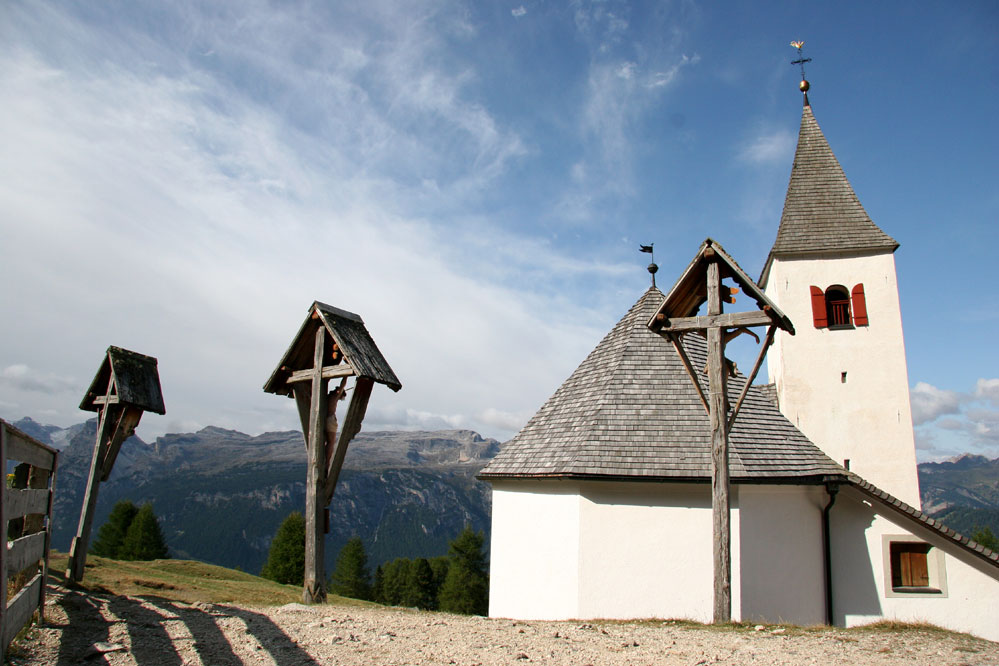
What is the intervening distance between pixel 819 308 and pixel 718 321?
1288 cm

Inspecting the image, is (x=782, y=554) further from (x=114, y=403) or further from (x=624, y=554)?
(x=114, y=403)

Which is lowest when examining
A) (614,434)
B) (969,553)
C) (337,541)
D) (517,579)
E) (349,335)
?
(337,541)

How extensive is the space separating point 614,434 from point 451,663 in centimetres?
669

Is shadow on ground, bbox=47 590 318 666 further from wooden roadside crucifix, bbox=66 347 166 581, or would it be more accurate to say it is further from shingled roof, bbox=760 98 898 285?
shingled roof, bbox=760 98 898 285

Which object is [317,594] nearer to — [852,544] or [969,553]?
[852,544]

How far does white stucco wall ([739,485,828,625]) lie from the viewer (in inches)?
418

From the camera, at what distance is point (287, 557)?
188ft

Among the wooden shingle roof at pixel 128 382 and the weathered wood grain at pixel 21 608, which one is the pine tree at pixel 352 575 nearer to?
the wooden shingle roof at pixel 128 382

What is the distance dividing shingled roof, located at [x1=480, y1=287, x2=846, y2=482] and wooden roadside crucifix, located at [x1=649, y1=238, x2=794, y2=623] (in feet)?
7.45

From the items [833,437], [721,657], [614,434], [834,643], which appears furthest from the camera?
[833,437]

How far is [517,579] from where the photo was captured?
11.8m

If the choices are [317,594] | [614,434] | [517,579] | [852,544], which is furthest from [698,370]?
[317,594]

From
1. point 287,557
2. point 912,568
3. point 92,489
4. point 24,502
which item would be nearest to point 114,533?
point 287,557

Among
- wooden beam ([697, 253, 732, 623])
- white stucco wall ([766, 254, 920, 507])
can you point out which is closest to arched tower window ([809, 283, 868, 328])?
white stucco wall ([766, 254, 920, 507])
